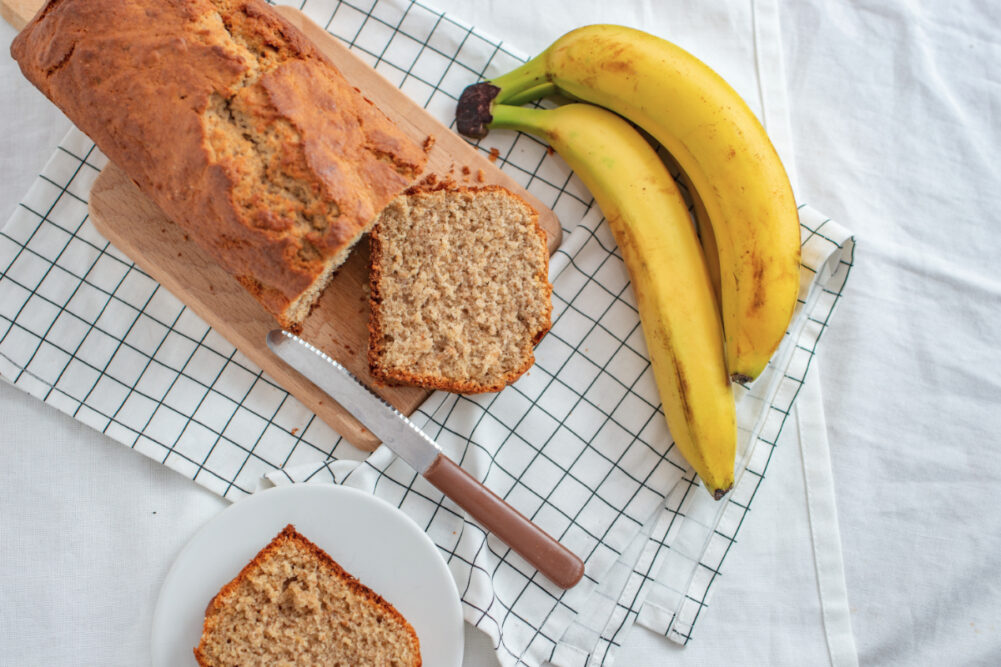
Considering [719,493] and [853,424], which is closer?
[719,493]

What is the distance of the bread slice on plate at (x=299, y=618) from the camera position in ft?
6.83

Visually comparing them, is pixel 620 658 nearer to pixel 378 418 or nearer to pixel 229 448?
pixel 378 418

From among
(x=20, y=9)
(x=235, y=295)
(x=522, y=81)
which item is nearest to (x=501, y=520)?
(x=235, y=295)

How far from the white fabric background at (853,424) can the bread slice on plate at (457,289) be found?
0.78m

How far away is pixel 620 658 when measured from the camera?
7.74ft

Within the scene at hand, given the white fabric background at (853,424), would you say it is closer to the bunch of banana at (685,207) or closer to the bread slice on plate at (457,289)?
the bunch of banana at (685,207)

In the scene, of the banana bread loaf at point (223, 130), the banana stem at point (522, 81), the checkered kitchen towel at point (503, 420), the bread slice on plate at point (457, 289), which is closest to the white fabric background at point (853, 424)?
the checkered kitchen towel at point (503, 420)

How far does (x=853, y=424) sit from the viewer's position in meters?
2.50

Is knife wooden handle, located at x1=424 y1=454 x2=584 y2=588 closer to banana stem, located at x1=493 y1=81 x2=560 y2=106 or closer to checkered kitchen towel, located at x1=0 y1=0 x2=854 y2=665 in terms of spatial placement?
checkered kitchen towel, located at x1=0 y1=0 x2=854 y2=665

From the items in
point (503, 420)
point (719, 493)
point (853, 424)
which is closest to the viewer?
point (719, 493)

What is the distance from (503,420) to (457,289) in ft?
1.55

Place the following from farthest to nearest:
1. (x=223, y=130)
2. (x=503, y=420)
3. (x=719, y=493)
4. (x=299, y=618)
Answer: (x=503, y=420), (x=719, y=493), (x=299, y=618), (x=223, y=130)

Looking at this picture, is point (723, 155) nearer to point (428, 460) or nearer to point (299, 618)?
point (428, 460)

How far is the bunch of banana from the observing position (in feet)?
6.92
